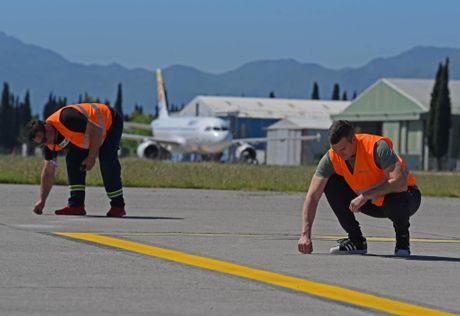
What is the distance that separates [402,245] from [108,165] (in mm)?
5437

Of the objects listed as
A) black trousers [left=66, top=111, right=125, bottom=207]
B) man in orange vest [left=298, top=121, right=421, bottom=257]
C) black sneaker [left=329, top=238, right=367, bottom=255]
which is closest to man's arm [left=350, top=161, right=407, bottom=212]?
man in orange vest [left=298, top=121, right=421, bottom=257]

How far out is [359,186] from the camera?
34.5 feet

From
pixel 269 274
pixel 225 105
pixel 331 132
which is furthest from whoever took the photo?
pixel 225 105

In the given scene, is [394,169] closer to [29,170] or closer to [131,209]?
[131,209]

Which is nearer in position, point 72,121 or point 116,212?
point 72,121

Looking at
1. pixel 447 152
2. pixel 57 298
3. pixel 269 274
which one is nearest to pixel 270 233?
pixel 269 274

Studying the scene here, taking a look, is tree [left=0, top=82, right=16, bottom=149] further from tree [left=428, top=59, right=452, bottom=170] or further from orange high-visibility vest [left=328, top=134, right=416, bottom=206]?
orange high-visibility vest [left=328, top=134, right=416, bottom=206]

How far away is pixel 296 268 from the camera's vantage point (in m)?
9.55

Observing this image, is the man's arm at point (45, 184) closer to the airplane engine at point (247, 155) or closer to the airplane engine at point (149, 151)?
the airplane engine at point (149, 151)

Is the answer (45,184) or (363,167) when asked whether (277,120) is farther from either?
(363,167)

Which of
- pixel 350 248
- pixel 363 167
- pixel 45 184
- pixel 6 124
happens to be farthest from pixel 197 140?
pixel 363 167

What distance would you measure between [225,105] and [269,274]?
4459 inches


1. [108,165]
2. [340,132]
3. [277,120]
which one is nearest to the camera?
[340,132]

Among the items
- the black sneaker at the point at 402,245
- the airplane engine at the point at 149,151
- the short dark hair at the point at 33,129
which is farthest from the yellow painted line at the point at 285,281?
the airplane engine at the point at 149,151
